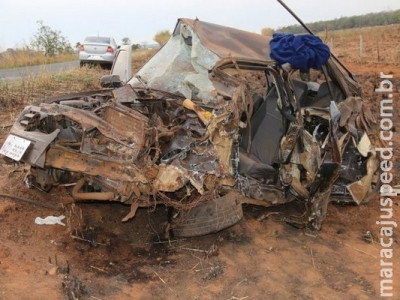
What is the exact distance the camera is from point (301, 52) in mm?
4965

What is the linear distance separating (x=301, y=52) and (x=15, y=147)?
2915 millimetres

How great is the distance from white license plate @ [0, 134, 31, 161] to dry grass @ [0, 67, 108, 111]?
6.01m

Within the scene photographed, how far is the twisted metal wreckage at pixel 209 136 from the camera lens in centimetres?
396

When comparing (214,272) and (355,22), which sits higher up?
(355,22)

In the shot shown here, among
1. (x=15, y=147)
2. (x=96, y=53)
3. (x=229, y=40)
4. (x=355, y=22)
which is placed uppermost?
(x=229, y=40)

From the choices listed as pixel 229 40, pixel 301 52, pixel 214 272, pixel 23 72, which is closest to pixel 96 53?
pixel 23 72

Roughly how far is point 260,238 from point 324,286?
98 cm

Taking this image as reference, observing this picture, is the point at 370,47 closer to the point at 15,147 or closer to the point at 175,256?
the point at 175,256

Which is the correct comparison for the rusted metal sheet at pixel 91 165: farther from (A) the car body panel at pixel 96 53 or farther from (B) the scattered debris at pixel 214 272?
(A) the car body panel at pixel 96 53


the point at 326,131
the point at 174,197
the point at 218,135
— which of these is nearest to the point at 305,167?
the point at 326,131

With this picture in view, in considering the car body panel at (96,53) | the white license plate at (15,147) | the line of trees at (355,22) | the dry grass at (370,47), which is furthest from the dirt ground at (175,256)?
the line of trees at (355,22)

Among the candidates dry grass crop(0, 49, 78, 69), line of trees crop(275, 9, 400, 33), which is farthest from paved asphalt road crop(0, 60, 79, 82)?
line of trees crop(275, 9, 400, 33)

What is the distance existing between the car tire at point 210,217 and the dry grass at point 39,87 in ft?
21.7

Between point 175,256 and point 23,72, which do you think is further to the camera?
point 23,72
